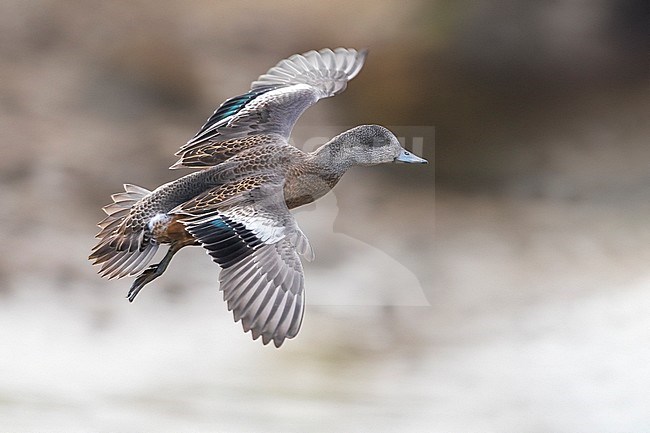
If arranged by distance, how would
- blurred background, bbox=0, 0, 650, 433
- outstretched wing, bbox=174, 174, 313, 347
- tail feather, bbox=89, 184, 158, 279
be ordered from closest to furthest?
outstretched wing, bbox=174, 174, 313, 347 < tail feather, bbox=89, 184, 158, 279 < blurred background, bbox=0, 0, 650, 433

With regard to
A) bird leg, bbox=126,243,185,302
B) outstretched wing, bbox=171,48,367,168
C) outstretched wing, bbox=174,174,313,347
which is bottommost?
outstretched wing, bbox=174,174,313,347

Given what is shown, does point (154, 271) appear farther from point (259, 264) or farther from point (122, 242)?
point (259, 264)

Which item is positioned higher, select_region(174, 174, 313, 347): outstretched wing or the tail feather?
the tail feather

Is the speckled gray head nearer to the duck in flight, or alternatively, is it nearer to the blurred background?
the duck in flight

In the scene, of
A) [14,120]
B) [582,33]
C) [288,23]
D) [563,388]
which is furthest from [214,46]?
[563,388]

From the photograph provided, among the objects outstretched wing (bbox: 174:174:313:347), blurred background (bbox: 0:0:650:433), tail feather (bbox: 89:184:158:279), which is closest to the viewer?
outstretched wing (bbox: 174:174:313:347)

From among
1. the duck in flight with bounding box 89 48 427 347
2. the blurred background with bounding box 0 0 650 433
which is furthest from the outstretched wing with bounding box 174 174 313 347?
the blurred background with bounding box 0 0 650 433
